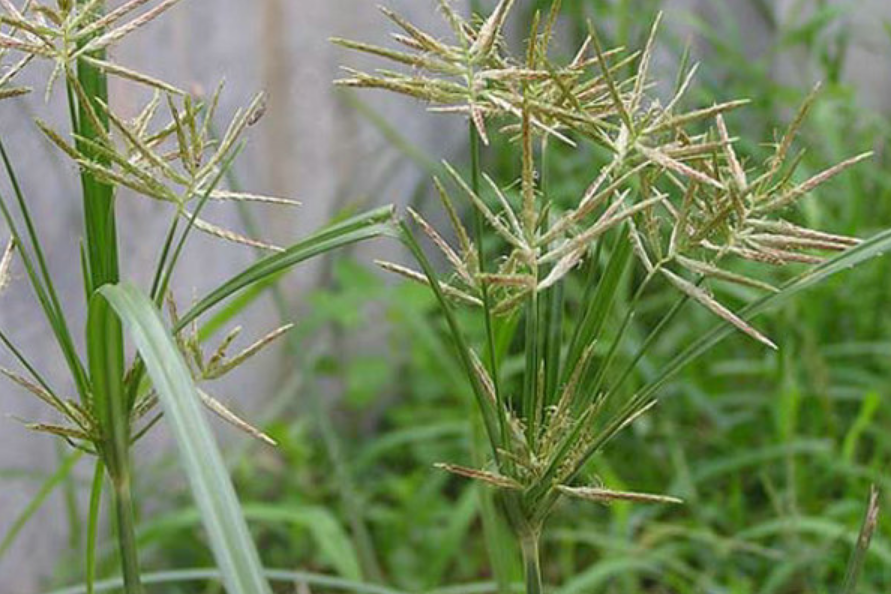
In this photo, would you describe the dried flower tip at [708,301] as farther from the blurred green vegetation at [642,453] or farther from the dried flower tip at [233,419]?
the blurred green vegetation at [642,453]

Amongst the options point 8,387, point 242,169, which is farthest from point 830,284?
point 8,387

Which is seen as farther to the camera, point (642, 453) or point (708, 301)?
point (642, 453)

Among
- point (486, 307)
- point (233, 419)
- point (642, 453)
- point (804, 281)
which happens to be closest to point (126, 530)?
point (233, 419)

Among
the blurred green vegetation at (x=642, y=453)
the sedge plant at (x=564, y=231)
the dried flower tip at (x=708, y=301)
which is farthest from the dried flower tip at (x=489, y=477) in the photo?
the blurred green vegetation at (x=642, y=453)

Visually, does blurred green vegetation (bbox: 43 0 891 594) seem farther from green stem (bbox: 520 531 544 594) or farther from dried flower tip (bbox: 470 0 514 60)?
dried flower tip (bbox: 470 0 514 60)

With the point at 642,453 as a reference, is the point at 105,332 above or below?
above

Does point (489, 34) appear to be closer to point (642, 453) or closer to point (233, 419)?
point (233, 419)

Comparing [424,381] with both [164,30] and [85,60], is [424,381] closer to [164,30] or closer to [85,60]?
[164,30]
